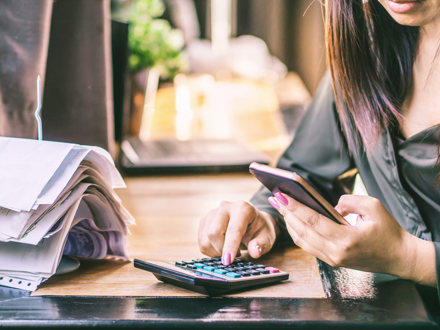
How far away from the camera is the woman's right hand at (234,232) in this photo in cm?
90

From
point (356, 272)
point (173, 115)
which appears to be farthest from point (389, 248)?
point (173, 115)

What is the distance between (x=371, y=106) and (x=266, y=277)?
404 millimetres

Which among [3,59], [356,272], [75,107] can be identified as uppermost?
[3,59]

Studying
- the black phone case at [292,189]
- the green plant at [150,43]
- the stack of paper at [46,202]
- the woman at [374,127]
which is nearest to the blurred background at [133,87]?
the green plant at [150,43]

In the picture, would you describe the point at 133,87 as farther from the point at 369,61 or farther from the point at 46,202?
the point at 46,202

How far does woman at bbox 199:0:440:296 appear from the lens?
3.14 ft

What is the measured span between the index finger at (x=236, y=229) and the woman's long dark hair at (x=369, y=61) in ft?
0.84

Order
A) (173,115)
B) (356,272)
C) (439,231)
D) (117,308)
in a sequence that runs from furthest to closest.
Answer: (173,115) < (439,231) < (356,272) < (117,308)

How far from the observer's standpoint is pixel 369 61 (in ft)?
3.59

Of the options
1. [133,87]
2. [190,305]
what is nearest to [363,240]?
[190,305]

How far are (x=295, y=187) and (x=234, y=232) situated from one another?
0.21m

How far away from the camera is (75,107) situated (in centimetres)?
144

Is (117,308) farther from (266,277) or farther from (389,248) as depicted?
(389,248)

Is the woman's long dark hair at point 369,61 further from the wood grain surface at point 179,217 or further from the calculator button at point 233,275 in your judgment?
the calculator button at point 233,275
